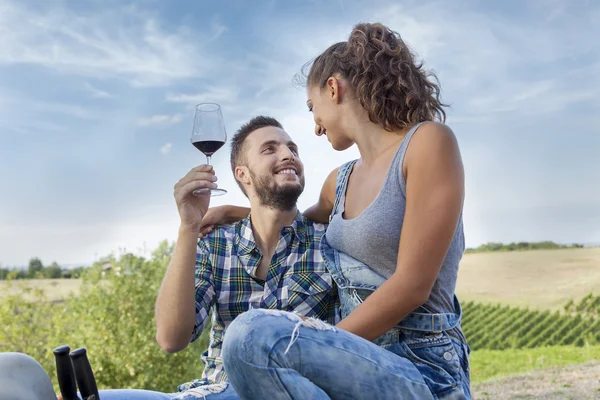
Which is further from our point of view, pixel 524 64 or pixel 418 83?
pixel 524 64

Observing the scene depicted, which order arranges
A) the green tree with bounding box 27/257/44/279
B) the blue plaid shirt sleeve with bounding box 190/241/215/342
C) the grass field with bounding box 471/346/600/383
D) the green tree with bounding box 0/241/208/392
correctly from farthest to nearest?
the grass field with bounding box 471/346/600/383, the green tree with bounding box 27/257/44/279, the green tree with bounding box 0/241/208/392, the blue plaid shirt sleeve with bounding box 190/241/215/342

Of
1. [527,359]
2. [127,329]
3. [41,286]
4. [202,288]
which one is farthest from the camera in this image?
[527,359]

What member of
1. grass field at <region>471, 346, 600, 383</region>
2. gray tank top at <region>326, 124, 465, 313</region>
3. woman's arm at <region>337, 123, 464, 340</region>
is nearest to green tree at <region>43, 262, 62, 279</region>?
grass field at <region>471, 346, 600, 383</region>

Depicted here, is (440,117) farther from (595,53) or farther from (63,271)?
(595,53)

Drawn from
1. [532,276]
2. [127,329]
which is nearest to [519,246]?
[532,276]

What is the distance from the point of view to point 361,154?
7.38 feet

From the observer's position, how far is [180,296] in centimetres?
256

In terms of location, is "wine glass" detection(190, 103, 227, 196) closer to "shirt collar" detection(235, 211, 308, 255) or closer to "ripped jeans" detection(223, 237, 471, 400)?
"shirt collar" detection(235, 211, 308, 255)

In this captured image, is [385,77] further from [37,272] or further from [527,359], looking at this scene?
[527,359]

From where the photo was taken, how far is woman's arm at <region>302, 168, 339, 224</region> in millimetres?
2695

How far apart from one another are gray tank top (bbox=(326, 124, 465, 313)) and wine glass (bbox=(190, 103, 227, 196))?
3.20 ft

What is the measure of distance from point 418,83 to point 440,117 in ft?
0.47

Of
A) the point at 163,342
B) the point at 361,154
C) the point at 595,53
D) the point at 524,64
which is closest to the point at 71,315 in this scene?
the point at 163,342

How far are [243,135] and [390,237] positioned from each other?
1.42m
